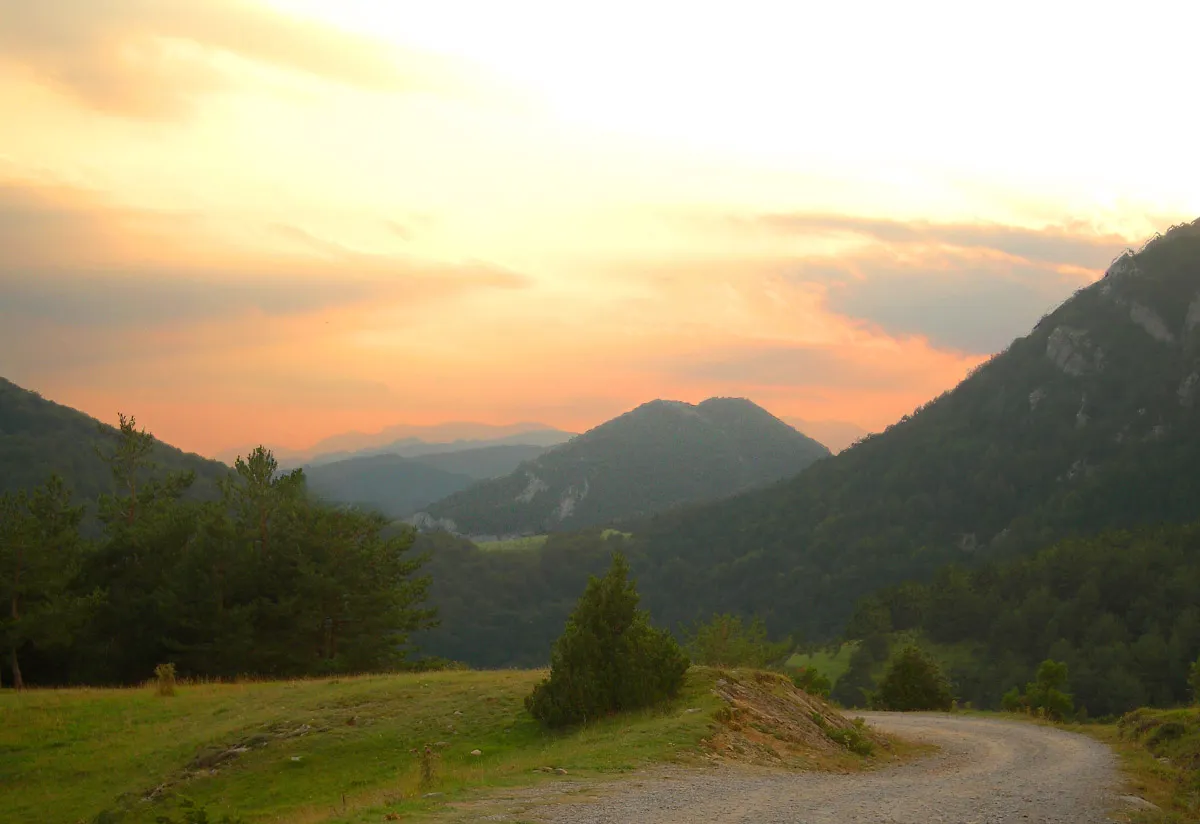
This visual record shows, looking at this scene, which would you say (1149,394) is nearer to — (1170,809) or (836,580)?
(836,580)

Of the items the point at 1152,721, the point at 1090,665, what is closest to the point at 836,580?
the point at 1090,665

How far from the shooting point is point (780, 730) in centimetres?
2084

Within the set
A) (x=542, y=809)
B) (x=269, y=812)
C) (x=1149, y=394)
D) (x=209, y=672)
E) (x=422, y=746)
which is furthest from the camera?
(x=1149, y=394)

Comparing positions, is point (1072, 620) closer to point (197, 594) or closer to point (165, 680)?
point (197, 594)

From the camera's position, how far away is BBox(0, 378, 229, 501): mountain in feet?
444

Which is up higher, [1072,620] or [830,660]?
[1072,620]

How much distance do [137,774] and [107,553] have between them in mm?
28617

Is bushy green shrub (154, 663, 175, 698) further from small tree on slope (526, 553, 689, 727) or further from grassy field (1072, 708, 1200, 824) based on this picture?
grassy field (1072, 708, 1200, 824)

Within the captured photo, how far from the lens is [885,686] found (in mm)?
43562

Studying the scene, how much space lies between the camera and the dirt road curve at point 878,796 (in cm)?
1240

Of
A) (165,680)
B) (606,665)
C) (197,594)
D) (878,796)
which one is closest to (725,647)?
(197,594)

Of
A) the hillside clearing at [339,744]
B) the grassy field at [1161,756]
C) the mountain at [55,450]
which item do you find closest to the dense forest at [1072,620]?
the grassy field at [1161,756]

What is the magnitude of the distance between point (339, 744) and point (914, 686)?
2988 centimetres

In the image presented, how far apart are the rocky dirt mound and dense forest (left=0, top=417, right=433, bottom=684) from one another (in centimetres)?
2688
